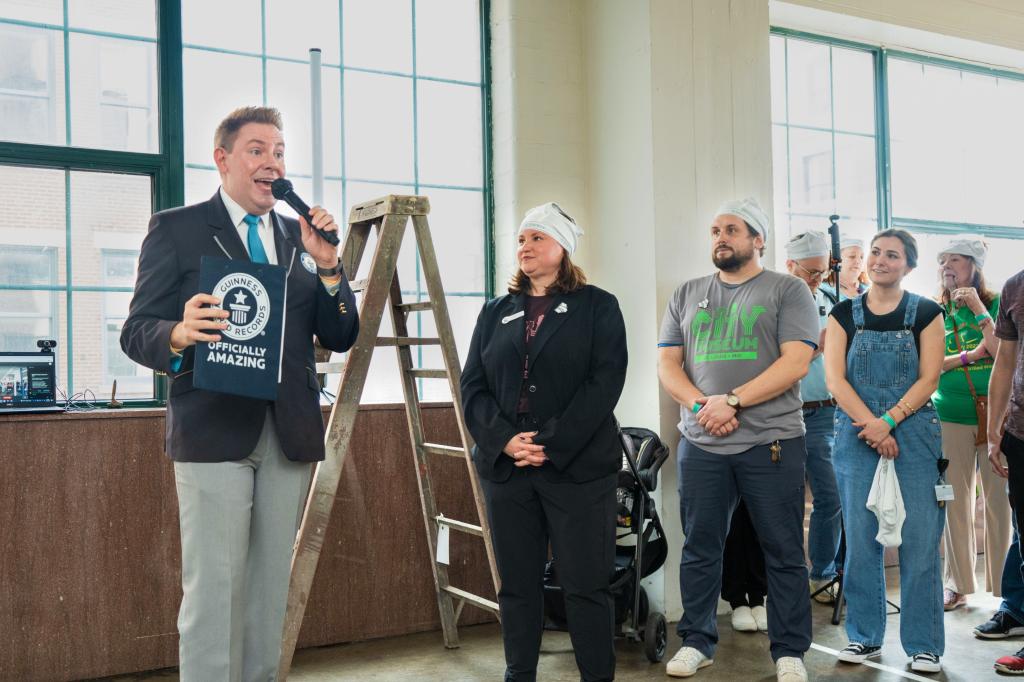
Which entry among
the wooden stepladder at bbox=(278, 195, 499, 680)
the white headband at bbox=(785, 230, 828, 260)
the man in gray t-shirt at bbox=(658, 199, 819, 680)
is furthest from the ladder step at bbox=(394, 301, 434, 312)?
the white headband at bbox=(785, 230, 828, 260)

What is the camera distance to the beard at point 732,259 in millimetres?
3508

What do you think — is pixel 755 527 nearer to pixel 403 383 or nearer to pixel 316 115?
pixel 403 383

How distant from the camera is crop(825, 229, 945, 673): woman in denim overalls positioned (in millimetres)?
3350

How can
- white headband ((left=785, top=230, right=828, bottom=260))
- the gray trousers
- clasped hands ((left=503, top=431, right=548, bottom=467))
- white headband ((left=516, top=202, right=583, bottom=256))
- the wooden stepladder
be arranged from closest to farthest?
the gray trousers → clasped hands ((left=503, top=431, right=548, bottom=467)) → white headband ((left=516, top=202, right=583, bottom=256)) → the wooden stepladder → white headband ((left=785, top=230, right=828, bottom=260))

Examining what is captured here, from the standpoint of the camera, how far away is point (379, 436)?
12.8 ft

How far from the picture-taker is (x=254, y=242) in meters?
2.27

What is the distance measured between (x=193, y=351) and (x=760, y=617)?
2834mm

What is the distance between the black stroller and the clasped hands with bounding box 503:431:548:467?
779 mm

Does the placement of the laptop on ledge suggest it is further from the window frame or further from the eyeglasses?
the window frame

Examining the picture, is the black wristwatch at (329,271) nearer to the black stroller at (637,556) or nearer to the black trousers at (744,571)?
the black stroller at (637,556)

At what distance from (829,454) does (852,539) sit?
91cm

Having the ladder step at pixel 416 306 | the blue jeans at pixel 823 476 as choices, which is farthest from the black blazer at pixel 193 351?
the blue jeans at pixel 823 476

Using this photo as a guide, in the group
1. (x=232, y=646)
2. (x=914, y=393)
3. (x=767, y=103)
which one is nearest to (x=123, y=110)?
(x=232, y=646)

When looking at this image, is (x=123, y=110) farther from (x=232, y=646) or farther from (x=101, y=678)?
(x=232, y=646)
